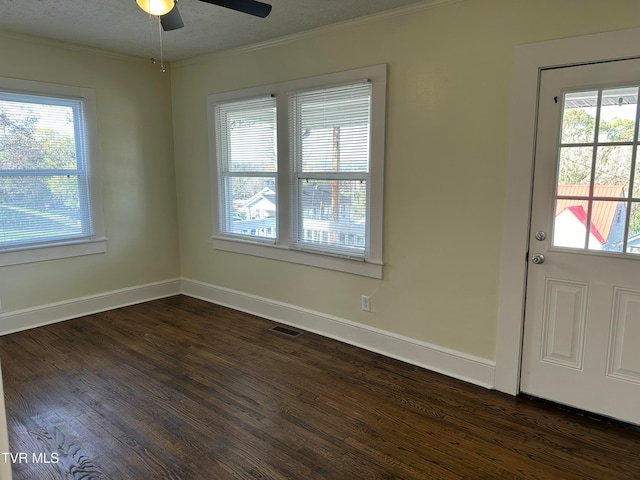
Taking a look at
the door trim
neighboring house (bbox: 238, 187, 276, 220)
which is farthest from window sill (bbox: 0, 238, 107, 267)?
the door trim

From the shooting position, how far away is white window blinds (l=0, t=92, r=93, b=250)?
146 inches

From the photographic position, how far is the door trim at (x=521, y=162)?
90.5 inches

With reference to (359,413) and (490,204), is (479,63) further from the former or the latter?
(359,413)

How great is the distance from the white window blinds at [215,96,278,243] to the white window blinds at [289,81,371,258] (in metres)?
0.31

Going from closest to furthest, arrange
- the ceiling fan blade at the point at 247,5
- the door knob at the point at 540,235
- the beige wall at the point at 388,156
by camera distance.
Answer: the ceiling fan blade at the point at 247,5
the door knob at the point at 540,235
the beige wall at the point at 388,156

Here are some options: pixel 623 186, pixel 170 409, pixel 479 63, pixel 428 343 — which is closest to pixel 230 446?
pixel 170 409

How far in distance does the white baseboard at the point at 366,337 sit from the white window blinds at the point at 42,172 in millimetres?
1523

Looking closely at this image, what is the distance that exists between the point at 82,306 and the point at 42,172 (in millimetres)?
1342

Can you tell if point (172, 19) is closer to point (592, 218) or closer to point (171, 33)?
point (171, 33)

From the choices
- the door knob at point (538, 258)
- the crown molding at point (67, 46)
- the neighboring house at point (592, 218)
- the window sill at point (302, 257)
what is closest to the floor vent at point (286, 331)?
the window sill at point (302, 257)

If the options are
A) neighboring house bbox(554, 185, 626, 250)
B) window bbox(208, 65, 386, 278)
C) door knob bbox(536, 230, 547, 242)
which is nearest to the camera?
neighboring house bbox(554, 185, 626, 250)

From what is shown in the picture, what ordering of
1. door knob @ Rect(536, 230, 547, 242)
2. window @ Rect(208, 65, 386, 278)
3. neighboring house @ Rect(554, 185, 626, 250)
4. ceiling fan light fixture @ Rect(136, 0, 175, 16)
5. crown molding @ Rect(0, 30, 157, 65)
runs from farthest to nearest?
→ crown molding @ Rect(0, 30, 157, 65), window @ Rect(208, 65, 386, 278), door knob @ Rect(536, 230, 547, 242), neighboring house @ Rect(554, 185, 626, 250), ceiling fan light fixture @ Rect(136, 0, 175, 16)

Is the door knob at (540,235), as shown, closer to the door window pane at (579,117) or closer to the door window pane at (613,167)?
the door window pane at (613,167)

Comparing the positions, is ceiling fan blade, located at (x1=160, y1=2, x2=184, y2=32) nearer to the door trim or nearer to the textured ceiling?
the textured ceiling
